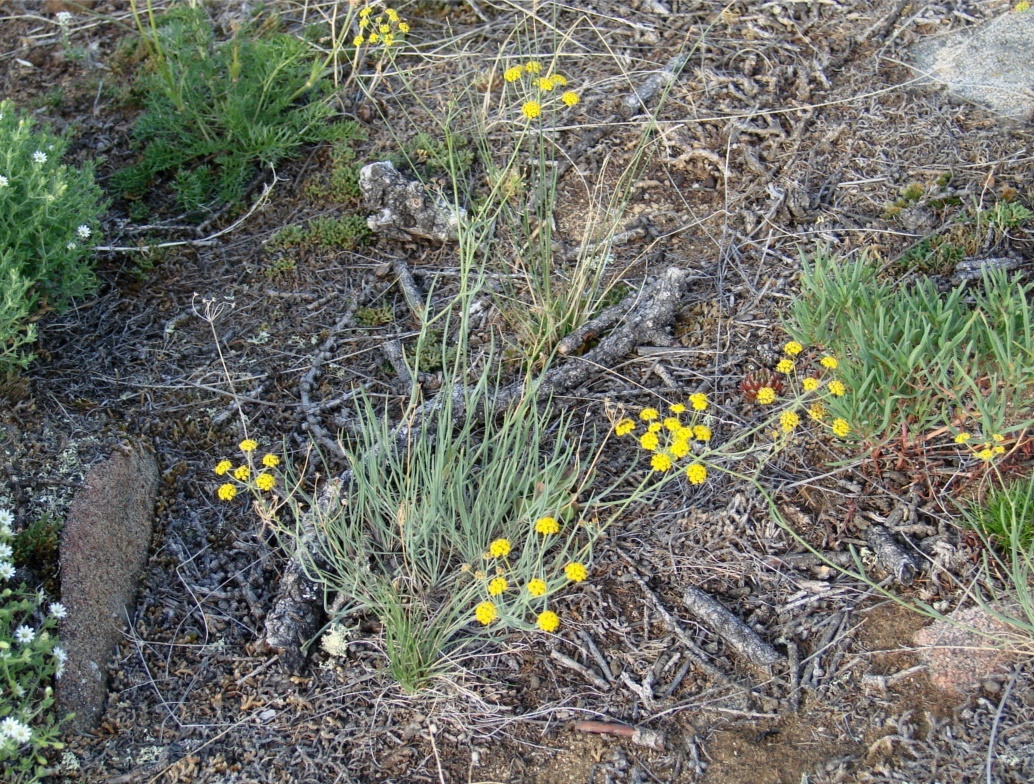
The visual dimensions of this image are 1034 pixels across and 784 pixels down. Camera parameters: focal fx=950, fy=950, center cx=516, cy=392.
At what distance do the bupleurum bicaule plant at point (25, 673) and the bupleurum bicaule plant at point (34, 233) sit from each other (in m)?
0.78

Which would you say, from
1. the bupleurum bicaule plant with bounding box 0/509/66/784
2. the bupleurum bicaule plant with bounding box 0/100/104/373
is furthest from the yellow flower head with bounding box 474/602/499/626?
the bupleurum bicaule plant with bounding box 0/100/104/373

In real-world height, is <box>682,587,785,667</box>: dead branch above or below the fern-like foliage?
below

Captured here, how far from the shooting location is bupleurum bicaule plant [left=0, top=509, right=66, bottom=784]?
2.33 metres

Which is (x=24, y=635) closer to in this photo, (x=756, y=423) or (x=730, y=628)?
(x=730, y=628)

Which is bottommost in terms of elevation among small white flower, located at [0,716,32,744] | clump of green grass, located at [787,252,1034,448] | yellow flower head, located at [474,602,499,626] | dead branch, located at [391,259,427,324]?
small white flower, located at [0,716,32,744]

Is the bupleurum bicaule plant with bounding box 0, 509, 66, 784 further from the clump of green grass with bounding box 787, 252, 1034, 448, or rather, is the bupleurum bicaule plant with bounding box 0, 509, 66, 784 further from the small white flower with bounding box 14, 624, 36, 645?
the clump of green grass with bounding box 787, 252, 1034, 448

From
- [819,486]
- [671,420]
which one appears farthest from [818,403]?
[671,420]

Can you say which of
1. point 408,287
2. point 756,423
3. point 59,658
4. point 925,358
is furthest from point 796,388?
point 59,658

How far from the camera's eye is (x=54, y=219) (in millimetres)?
3293

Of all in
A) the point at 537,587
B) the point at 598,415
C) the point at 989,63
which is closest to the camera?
the point at 537,587

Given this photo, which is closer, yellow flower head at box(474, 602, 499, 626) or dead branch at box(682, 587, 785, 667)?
yellow flower head at box(474, 602, 499, 626)

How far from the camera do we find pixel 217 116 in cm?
414

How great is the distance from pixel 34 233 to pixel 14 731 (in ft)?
5.81

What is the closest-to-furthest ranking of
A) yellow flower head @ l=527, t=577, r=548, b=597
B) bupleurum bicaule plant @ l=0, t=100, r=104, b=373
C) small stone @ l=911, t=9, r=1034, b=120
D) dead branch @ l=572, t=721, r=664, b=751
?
yellow flower head @ l=527, t=577, r=548, b=597, dead branch @ l=572, t=721, r=664, b=751, bupleurum bicaule plant @ l=0, t=100, r=104, b=373, small stone @ l=911, t=9, r=1034, b=120
